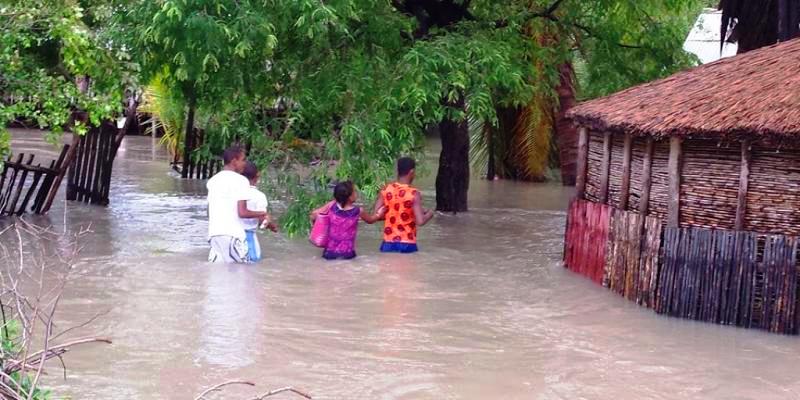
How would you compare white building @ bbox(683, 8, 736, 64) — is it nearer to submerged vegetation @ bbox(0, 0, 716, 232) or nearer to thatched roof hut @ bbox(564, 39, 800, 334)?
submerged vegetation @ bbox(0, 0, 716, 232)

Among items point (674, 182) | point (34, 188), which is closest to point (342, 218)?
point (674, 182)

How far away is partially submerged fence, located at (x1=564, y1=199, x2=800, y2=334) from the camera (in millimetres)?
9477

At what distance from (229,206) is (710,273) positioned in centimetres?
487

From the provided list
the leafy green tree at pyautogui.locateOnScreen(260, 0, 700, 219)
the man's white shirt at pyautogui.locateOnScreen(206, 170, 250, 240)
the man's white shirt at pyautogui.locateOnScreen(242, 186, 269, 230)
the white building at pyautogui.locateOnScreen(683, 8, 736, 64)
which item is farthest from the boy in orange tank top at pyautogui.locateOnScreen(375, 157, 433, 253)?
the white building at pyautogui.locateOnScreen(683, 8, 736, 64)

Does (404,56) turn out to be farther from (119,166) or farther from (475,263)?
(119,166)

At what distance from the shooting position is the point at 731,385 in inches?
317

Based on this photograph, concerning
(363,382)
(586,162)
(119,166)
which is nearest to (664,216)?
(586,162)

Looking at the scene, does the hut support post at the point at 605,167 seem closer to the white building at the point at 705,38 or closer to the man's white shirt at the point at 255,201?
the man's white shirt at the point at 255,201

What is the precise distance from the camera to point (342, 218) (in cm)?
1229

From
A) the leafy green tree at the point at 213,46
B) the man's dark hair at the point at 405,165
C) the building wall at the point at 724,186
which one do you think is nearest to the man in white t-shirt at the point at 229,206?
the leafy green tree at the point at 213,46

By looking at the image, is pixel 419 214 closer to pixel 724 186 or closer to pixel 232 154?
pixel 232 154

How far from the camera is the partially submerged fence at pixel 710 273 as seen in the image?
948 centimetres

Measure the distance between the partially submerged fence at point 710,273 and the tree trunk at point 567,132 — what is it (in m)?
12.6

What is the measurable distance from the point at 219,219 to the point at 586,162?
412cm
